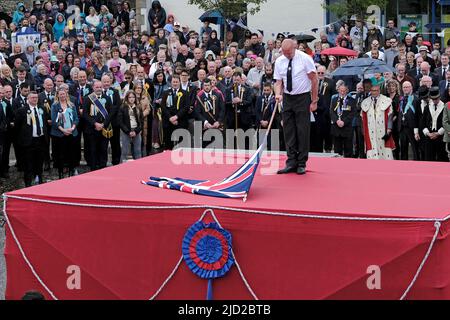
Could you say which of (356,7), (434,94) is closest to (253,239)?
(434,94)

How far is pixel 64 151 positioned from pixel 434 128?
21.7 ft

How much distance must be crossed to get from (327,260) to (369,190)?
54.8 inches

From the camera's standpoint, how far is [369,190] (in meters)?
9.90

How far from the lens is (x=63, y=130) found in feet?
57.3

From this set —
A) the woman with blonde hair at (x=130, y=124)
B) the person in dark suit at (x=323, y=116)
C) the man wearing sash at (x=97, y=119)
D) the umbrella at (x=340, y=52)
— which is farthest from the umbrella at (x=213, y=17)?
the man wearing sash at (x=97, y=119)

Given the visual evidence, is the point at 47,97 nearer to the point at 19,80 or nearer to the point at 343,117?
the point at 19,80

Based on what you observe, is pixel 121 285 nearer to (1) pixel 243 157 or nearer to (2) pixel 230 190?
(2) pixel 230 190

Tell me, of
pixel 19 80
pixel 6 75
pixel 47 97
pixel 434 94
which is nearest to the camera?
pixel 434 94

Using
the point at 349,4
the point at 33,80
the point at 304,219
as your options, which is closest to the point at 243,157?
the point at 304,219

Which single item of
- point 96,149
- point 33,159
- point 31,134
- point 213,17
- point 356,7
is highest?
point 356,7

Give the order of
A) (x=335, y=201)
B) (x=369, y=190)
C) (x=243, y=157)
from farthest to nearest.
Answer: (x=243, y=157)
(x=369, y=190)
(x=335, y=201)

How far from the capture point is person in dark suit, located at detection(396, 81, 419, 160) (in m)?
17.0

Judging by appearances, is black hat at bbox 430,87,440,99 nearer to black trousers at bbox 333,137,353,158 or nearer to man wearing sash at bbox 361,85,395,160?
man wearing sash at bbox 361,85,395,160

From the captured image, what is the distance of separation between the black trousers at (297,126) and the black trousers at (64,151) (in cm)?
732
